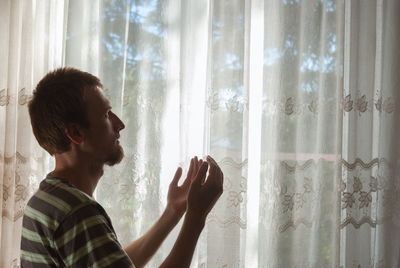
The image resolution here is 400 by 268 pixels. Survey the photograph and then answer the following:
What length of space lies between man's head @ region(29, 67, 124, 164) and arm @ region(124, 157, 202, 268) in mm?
260

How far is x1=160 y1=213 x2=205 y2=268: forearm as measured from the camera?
91 cm

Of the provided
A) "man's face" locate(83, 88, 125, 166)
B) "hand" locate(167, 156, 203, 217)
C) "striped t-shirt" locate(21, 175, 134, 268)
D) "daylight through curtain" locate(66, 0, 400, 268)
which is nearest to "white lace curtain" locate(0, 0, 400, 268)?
"daylight through curtain" locate(66, 0, 400, 268)

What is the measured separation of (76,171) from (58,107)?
15 centimetres

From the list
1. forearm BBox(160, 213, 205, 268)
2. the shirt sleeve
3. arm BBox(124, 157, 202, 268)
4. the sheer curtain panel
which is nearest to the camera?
the shirt sleeve

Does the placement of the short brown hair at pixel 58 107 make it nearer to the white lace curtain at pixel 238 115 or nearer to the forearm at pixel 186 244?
the forearm at pixel 186 244

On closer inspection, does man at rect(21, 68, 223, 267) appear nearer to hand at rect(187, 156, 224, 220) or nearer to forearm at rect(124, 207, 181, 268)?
hand at rect(187, 156, 224, 220)

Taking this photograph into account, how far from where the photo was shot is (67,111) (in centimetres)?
92

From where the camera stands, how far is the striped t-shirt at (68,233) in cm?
80

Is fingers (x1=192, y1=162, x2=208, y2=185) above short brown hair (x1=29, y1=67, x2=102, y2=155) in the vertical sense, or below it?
below

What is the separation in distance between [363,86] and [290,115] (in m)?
0.30

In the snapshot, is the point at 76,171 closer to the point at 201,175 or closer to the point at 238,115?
the point at 201,175

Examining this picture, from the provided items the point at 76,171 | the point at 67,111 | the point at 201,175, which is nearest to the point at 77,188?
the point at 76,171

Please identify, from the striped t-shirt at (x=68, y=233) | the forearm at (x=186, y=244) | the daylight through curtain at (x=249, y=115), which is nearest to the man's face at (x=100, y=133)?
the striped t-shirt at (x=68, y=233)

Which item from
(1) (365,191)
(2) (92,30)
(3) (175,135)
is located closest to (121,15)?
(2) (92,30)
